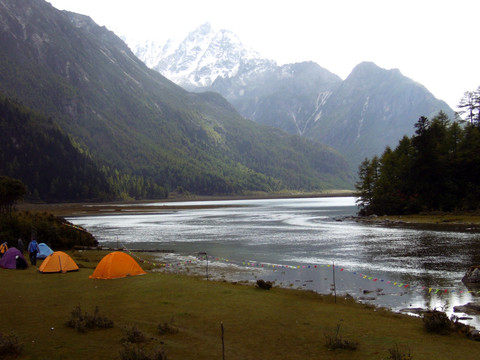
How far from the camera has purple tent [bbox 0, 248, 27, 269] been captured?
34.0 metres

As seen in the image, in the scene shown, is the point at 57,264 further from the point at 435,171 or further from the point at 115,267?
the point at 435,171

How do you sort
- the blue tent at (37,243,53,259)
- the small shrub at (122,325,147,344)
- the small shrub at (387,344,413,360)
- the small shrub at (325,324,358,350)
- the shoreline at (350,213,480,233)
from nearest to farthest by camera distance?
the small shrub at (387,344,413,360), the small shrub at (325,324,358,350), the small shrub at (122,325,147,344), the blue tent at (37,243,53,259), the shoreline at (350,213,480,233)

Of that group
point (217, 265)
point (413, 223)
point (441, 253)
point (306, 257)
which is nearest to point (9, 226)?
point (217, 265)

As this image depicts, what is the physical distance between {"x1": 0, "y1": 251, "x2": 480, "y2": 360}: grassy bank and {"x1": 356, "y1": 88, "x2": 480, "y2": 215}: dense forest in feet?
248

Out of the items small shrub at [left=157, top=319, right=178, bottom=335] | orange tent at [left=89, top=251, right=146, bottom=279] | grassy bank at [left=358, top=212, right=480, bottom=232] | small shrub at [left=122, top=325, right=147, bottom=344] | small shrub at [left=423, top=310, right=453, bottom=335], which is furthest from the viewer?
grassy bank at [left=358, top=212, right=480, bottom=232]

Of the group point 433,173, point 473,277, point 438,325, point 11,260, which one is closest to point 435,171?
point 433,173

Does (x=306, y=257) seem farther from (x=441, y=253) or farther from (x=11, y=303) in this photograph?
(x=11, y=303)

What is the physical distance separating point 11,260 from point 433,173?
283ft

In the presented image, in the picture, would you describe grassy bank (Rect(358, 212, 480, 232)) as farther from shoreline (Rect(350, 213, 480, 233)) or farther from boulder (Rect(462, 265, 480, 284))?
boulder (Rect(462, 265, 480, 284))

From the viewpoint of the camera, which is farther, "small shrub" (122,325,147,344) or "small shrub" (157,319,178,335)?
"small shrub" (157,319,178,335)

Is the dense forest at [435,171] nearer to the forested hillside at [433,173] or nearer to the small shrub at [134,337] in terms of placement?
the forested hillside at [433,173]

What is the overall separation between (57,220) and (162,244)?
1488 cm

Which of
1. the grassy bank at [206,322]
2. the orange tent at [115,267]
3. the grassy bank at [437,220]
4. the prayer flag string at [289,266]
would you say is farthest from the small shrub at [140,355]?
the grassy bank at [437,220]

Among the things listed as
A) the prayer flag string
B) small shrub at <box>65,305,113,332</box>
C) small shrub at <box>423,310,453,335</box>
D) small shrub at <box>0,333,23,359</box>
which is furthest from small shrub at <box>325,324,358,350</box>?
the prayer flag string
